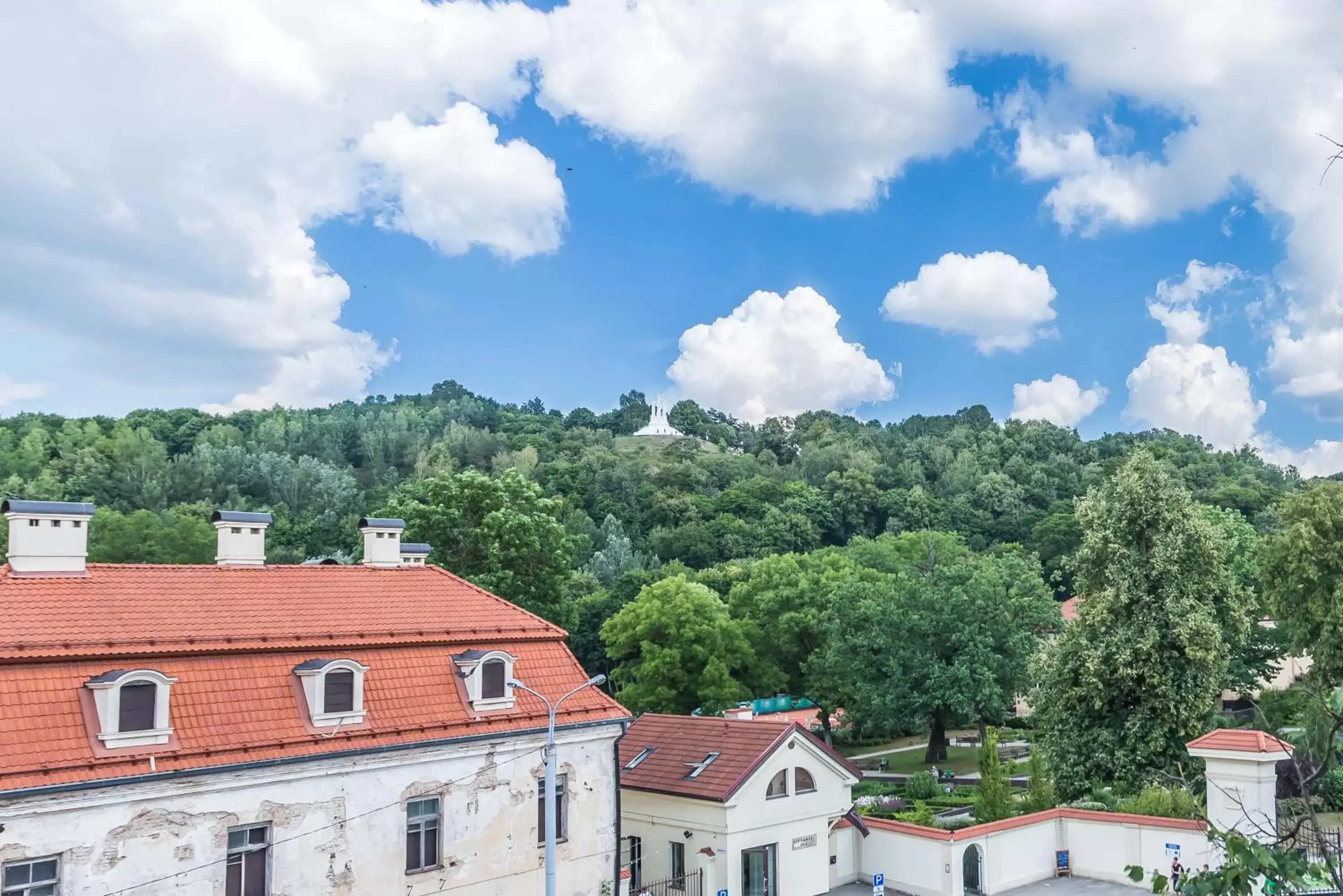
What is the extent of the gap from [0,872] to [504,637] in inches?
407

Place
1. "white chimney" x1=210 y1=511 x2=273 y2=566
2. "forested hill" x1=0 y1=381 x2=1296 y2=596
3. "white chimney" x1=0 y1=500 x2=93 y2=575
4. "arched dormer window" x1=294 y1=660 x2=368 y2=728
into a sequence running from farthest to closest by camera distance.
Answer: "forested hill" x1=0 y1=381 x2=1296 y2=596
"white chimney" x1=210 y1=511 x2=273 y2=566
"arched dormer window" x1=294 y1=660 x2=368 y2=728
"white chimney" x1=0 y1=500 x2=93 y2=575

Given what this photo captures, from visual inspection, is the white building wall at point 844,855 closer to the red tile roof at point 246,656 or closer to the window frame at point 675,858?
the window frame at point 675,858

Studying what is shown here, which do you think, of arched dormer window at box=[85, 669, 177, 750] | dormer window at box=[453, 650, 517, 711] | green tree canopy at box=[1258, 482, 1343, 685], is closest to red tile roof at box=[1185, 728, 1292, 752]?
dormer window at box=[453, 650, 517, 711]

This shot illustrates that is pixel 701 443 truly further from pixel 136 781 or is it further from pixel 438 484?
pixel 136 781

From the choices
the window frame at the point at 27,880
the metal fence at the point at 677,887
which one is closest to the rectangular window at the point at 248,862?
the window frame at the point at 27,880

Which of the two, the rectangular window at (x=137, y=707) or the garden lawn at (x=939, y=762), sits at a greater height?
the rectangular window at (x=137, y=707)

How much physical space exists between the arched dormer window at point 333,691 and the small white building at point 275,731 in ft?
0.12

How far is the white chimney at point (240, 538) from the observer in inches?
894

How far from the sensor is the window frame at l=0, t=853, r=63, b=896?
15.4m

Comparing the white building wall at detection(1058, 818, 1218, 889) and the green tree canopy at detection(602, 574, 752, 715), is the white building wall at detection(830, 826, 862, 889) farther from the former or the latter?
the green tree canopy at detection(602, 574, 752, 715)

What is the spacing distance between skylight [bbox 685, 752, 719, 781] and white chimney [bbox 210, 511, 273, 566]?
12135mm

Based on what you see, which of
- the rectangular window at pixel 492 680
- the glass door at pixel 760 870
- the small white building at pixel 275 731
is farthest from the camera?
the glass door at pixel 760 870

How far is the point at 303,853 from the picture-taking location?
18.6 meters

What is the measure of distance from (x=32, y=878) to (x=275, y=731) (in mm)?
4226
